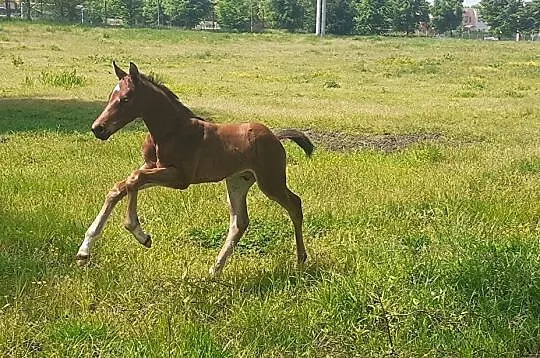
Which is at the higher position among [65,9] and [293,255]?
[65,9]

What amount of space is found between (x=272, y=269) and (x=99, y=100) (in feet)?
44.3

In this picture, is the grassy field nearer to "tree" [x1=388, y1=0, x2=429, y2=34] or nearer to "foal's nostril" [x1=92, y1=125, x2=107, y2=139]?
"foal's nostril" [x1=92, y1=125, x2=107, y2=139]

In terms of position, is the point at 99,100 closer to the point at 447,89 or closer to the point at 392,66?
the point at 447,89

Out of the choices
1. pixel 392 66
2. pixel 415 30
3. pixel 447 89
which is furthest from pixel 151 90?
pixel 415 30

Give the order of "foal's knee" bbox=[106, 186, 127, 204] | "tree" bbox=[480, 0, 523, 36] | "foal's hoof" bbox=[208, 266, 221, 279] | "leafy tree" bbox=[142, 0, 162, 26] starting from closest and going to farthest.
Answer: "foal's knee" bbox=[106, 186, 127, 204] < "foal's hoof" bbox=[208, 266, 221, 279] < "leafy tree" bbox=[142, 0, 162, 26] < "tree" bbox=[480, 0, 523, 36]

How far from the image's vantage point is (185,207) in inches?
328

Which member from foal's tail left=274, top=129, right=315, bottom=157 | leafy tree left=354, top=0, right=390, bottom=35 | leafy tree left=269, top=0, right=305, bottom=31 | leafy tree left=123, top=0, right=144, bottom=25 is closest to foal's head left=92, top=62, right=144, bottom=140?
foal's tail left=274, top=129, right=315, bottom=157

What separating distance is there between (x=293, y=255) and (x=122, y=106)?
2.19 m

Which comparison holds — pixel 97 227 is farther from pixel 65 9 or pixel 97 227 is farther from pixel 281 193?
pixel 65 9

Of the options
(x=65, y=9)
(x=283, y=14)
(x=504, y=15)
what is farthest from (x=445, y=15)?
(x=65, y=9)

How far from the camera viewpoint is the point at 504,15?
3917 inches

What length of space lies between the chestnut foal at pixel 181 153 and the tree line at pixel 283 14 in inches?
3313

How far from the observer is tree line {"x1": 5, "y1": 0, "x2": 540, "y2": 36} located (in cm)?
8830

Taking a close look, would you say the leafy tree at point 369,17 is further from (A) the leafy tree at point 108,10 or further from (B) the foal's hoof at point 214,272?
(B) the foal's hoof at point 214,272
